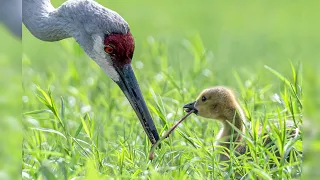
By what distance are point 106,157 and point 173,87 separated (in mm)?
1542

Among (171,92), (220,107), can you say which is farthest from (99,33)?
(171,92)

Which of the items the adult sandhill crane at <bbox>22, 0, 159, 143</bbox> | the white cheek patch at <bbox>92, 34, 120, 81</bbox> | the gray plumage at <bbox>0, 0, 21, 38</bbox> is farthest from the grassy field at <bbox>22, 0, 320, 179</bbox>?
the gray plumage at <bbox>0, 0, 21, 38</bbox>

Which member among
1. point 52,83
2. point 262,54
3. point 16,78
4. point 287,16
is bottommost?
point 16,78

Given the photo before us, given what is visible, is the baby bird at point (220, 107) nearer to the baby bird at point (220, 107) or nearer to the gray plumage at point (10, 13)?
the baby bird at point (220, 107)

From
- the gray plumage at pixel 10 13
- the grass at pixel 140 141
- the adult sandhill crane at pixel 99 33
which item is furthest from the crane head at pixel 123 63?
the gray plumage at pixel 10 13

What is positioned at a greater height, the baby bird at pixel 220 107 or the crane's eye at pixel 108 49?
the crane's eye at pixel 108 49

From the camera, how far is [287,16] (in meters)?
10.9

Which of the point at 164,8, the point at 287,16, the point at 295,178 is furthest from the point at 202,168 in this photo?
the point at 164,8

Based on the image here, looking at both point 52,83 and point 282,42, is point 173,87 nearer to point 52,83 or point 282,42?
point 52,83

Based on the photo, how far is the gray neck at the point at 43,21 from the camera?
18.3ft

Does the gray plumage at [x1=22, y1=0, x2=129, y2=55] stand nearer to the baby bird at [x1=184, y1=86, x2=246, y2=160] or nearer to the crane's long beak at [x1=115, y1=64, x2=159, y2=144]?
the crane's long beak at [x1=115, y1=64, x2=159, y2=144]

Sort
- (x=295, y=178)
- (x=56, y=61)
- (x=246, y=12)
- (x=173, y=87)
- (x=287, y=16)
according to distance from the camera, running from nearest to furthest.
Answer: (x=295, y=178)
(x=173, y=87)
(x=56, y=61)
(x=287, y=16)
(x=246, y=12)

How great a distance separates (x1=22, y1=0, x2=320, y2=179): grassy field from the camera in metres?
4.61

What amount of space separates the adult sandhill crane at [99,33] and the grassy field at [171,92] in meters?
0.16
